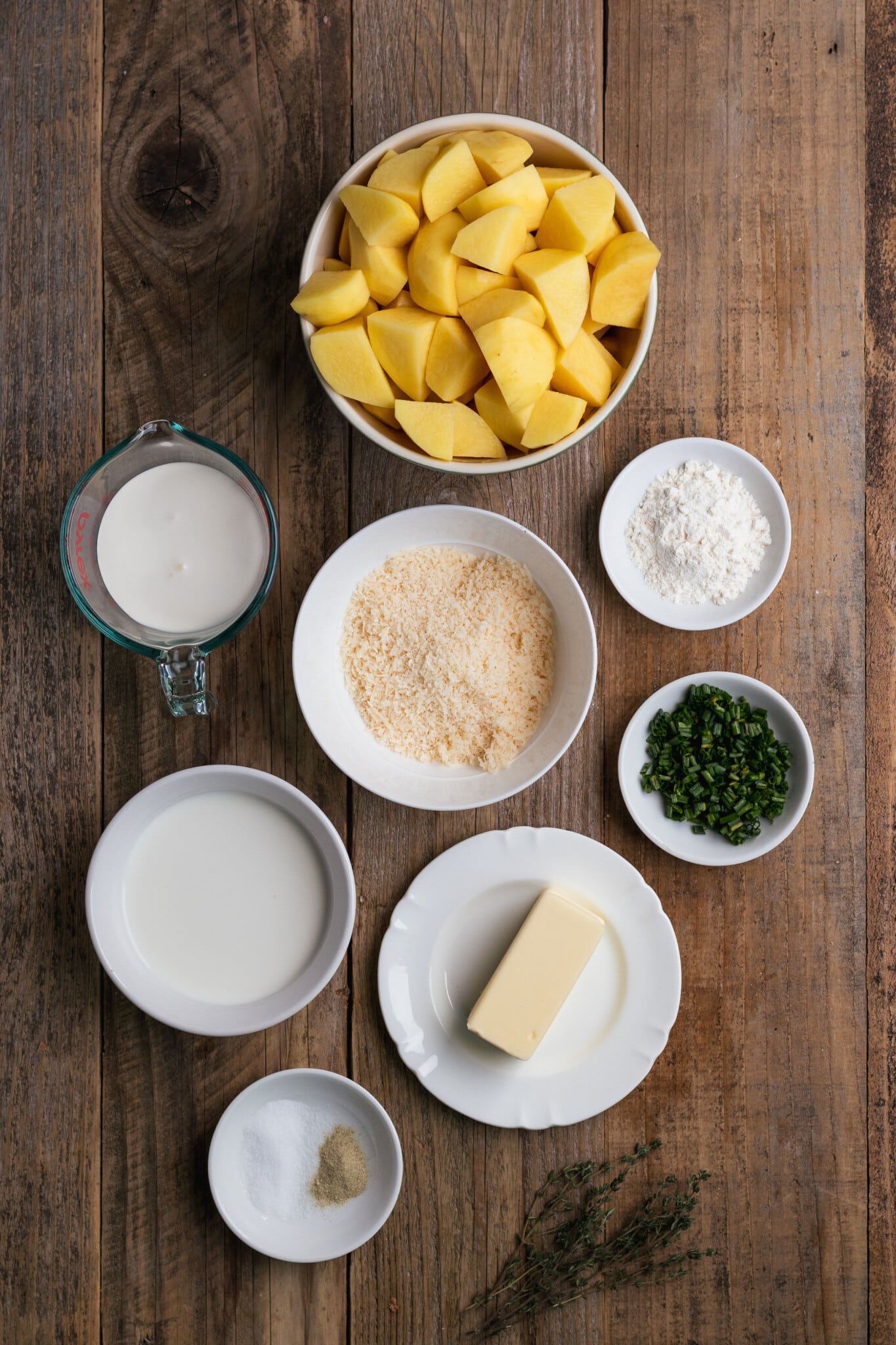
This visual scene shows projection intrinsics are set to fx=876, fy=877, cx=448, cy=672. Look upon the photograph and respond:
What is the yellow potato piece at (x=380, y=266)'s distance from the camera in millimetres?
1048

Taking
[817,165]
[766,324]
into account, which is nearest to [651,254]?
[766,324]

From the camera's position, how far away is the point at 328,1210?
1284mm

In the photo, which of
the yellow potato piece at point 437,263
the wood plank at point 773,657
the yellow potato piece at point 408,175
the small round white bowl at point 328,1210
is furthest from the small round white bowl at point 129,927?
the yellow potato piece at point 408,175

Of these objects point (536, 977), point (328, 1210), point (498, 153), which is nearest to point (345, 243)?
point (498, 153)

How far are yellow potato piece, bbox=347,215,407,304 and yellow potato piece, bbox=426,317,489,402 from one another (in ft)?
0.23

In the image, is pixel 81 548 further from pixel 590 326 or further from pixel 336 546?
pixel 590 326

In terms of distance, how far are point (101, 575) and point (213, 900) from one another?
19.1 inches

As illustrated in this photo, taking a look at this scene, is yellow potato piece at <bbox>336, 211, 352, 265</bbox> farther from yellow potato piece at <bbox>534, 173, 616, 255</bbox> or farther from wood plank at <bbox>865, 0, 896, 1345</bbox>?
wood plank at <bbox>865, 0, 896, 1345</bbox>

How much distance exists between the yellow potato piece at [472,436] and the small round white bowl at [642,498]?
0.75ft

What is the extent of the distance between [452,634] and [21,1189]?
103cm

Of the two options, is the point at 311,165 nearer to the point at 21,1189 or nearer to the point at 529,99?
the point at 529,99

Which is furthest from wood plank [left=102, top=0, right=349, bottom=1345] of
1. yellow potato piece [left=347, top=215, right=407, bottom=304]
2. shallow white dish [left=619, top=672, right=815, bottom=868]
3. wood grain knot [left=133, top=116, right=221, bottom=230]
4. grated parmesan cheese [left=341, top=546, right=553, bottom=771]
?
shallow white dish [left=619, top=672, right=815, bottom=868]

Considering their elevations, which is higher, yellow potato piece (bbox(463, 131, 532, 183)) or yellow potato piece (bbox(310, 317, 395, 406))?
yellow potato piece (bbox(463, 131, 532, 183))

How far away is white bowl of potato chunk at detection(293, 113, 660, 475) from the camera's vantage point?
40.4 inches
